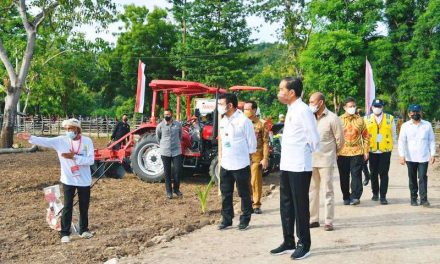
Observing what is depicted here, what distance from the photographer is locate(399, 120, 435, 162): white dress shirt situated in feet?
27.0

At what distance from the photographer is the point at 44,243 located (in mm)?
6371

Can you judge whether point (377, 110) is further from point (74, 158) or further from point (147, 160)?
point (147, 160)

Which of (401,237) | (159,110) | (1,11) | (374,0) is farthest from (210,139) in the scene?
(159,110)

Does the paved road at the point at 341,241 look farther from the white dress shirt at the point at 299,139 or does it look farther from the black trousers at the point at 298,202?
the white dress shirt at the point at 299,139

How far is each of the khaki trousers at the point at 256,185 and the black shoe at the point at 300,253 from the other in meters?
2.58

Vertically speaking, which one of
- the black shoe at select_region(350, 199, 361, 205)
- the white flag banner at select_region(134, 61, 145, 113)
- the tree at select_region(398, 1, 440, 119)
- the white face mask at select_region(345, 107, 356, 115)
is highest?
the tree at select_region(398, 1, 440, 119)

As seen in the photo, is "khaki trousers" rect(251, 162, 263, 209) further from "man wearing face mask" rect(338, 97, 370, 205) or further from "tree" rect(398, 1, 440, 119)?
"tree" rect(398, 1, 440, 119)

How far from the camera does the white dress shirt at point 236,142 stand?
671 cm

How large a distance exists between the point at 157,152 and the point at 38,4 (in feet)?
34.3

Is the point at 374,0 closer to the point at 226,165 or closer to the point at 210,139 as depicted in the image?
the point at 210,139

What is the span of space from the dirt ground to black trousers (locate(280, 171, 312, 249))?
1.66 metres

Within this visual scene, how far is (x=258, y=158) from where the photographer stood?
7.97m

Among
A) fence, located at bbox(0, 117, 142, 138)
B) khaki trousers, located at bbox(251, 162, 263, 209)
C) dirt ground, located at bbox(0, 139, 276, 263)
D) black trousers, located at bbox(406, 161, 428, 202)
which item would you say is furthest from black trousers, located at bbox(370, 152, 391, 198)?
fence, located at bbox(0, 117, 142, 138)

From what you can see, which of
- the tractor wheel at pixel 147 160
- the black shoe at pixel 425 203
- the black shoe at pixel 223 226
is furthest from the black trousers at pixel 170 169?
the black shoe at pixel 425 203
